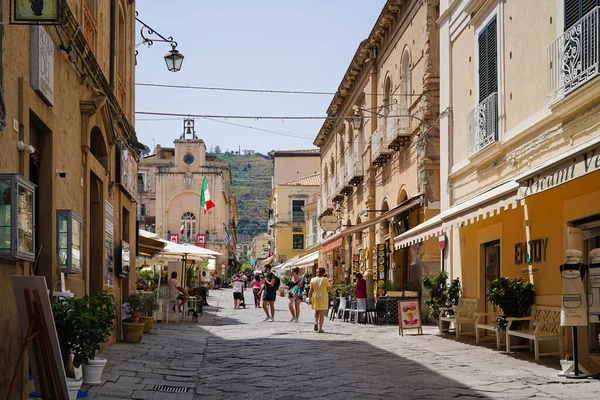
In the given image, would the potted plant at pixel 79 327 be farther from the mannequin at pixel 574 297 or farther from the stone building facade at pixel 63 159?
the mannequin at pixel 574 297

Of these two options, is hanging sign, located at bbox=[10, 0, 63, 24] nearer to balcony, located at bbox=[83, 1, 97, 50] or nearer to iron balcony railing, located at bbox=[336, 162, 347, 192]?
balcony, located at bbox=[83, 1, 97, 50]

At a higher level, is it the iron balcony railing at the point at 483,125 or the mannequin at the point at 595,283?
the iron balcony railing at the point at 483,125

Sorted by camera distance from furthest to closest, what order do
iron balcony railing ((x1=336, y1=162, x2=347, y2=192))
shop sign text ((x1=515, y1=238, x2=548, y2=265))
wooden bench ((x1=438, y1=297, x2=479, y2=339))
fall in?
iron balcony railing ((x1=336, y1=162, x2=347, y2=192))
wooden bench ((x1=438, y1=297, x2=479, y2=339))
shop sign text ((x1=515, y1=238, x2=548, y2=265))

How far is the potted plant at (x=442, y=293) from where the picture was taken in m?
17.9

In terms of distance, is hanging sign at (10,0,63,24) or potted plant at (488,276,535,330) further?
potted plant at (488,276,535,330)

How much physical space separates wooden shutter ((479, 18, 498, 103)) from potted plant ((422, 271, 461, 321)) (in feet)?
13.0

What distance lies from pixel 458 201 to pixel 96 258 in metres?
7.84

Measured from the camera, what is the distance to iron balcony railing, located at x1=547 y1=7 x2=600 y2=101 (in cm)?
1063

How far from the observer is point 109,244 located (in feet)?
48.8

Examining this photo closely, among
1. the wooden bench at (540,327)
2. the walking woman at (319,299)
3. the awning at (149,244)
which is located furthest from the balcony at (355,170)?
the wooden bench at (540,327)

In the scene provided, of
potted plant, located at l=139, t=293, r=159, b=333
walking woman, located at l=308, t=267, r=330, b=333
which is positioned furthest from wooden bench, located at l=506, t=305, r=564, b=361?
potted plant, located at l=139, t=293, r=159, b=333

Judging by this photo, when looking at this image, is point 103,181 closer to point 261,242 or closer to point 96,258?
point 96,258

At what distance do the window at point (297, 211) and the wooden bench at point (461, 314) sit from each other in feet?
195

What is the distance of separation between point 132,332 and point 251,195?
16852 cm
